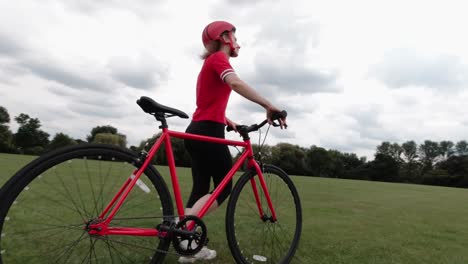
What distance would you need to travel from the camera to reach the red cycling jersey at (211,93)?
2.98 m

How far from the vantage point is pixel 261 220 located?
3582mm

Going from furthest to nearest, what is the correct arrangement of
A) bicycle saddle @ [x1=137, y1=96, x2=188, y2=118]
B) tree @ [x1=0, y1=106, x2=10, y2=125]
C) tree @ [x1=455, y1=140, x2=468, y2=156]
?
tree @ [x1=455, y1=140, x2=468, y2=156] < tree @ [x1=0, y1=106, x2=10, y2=125] < bicycle saddle @ [x1=137, y1=96, x2=188, y2=118]

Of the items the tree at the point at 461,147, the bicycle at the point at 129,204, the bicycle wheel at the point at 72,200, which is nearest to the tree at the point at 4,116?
the bicycle wheel at the point at 72,200

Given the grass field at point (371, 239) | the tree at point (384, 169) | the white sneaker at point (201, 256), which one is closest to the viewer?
the white sneaker at point (201, 256)

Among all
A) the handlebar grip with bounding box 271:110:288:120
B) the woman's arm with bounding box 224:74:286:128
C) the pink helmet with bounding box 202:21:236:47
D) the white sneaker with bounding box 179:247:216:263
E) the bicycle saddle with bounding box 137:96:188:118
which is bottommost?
the white sneaker with bounding box 179:247:216:263

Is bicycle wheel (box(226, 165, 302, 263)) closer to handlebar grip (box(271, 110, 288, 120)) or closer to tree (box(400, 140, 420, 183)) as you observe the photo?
handlebar grip (box(271, 110, 288, 120))

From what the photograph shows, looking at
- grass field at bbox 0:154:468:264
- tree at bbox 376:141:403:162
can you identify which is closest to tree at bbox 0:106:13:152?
grass field at bbox 0:154:468:264

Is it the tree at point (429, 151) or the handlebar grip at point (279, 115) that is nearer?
the handlebar grip at point (279, 115)

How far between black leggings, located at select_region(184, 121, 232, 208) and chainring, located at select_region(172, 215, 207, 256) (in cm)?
42

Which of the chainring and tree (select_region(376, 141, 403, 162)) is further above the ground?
tree (select_region(376, 141, 403, 162))

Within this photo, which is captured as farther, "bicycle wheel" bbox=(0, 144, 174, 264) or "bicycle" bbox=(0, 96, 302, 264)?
"bicycle" bbox=(0, 96, 302, 264)

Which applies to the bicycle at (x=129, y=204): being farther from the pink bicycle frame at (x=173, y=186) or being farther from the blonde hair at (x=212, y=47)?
the blonde hair at (x=212, y=47)

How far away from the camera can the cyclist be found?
3.00m

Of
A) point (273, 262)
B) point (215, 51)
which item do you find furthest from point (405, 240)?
point (215, 51)
